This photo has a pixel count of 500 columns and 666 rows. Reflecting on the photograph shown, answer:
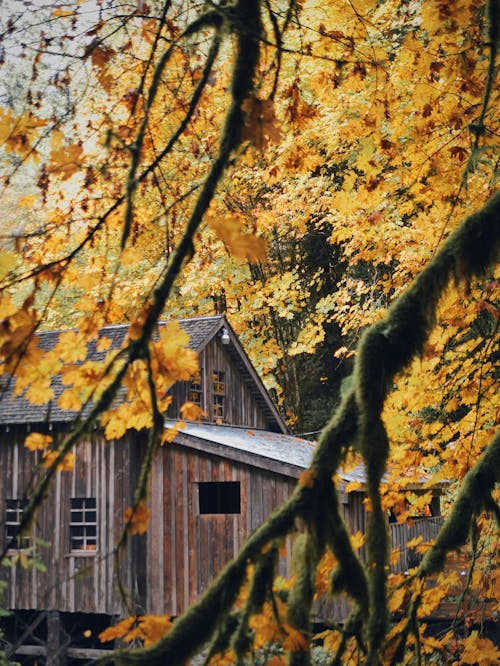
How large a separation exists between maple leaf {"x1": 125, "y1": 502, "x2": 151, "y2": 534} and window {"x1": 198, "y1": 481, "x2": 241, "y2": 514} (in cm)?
1696

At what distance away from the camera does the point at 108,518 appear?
627 inches

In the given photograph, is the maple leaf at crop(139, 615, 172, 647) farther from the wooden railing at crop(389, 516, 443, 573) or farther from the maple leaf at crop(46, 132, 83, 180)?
the wooden railing at crop(389, 516, 443, 573)

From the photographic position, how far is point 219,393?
750 inches

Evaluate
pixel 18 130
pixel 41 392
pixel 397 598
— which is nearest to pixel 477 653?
pixel 397 598

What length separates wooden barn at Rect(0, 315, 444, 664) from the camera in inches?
591

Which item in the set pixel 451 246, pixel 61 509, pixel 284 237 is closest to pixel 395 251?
pixel 61 509

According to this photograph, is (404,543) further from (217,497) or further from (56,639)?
(56,639)

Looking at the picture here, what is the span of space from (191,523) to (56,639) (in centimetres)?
419

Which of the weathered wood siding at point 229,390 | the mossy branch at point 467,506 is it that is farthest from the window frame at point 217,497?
the mossy branch at point 467,506

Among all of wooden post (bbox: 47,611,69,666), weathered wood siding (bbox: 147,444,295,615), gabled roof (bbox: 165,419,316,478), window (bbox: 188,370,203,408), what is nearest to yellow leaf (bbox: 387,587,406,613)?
gabled roof (bbox: 165,419,316,478)

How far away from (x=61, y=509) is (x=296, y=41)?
11.6m

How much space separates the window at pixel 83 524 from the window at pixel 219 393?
3.95 m

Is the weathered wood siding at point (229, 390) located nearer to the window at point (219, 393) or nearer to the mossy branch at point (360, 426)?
the window at point (219, 393)

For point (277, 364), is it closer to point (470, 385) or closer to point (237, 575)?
point (470, 385)
